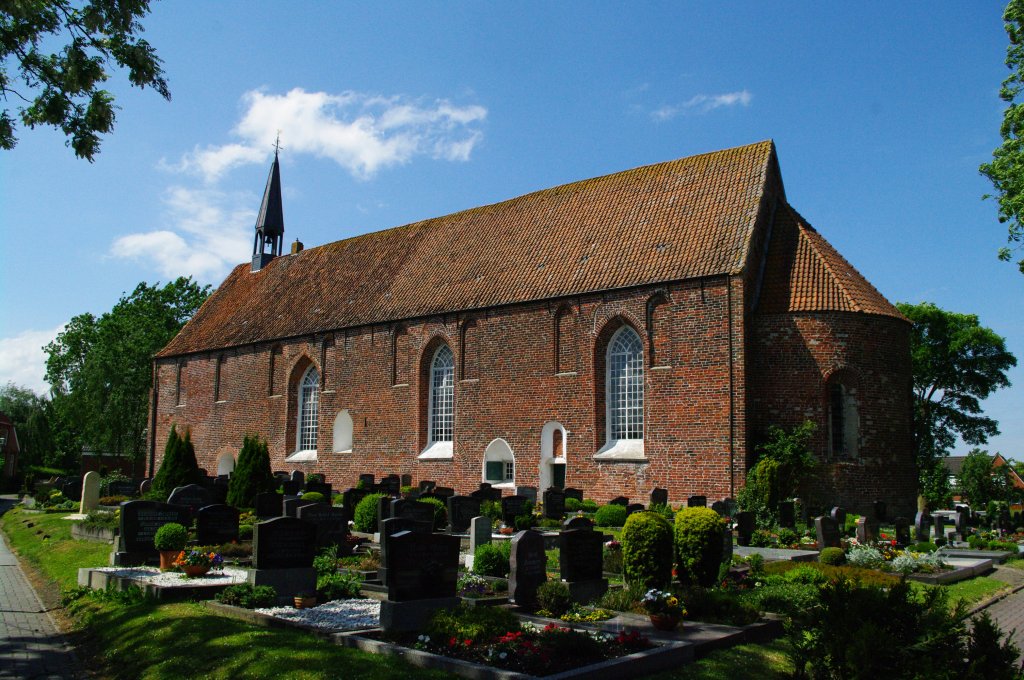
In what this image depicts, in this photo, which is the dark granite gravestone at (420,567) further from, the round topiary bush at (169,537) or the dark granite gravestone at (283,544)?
the round topiary bush at (169,537)

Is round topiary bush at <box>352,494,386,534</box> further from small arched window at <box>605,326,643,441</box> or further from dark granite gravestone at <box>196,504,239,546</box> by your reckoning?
small arched window at <box>605,326,643,441</box>

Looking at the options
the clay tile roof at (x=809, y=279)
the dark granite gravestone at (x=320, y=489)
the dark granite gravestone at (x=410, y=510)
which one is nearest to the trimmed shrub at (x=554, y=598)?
the dark granite gravestone at (x=410, y=510)

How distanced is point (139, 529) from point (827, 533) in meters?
11.7

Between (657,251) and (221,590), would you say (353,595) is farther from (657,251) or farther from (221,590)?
(657,251)

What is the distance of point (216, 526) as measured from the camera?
46.6 ft

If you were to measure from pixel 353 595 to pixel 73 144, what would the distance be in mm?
6238

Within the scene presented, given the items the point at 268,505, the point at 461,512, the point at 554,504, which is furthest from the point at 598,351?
the point at 268,505

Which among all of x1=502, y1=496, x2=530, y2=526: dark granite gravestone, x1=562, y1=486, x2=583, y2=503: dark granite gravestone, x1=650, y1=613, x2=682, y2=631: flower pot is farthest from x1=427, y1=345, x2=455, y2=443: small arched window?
x1=650, y1=613, x2=682, y2=631: flower pot

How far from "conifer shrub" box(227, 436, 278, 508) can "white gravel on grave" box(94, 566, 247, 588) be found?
807 centimetres

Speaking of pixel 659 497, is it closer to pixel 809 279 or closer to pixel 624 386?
pixel 624 386

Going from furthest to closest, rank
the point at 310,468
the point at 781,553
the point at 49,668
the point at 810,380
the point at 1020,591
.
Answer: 1. the point at 310,468
2. the point at 810,380
3. the point at 781,553
4. the point at 1020,591
5. the point at 49,668

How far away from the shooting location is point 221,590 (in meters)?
10.4

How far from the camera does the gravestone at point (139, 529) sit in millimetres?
12633

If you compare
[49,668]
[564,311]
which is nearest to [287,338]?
[564,311]
